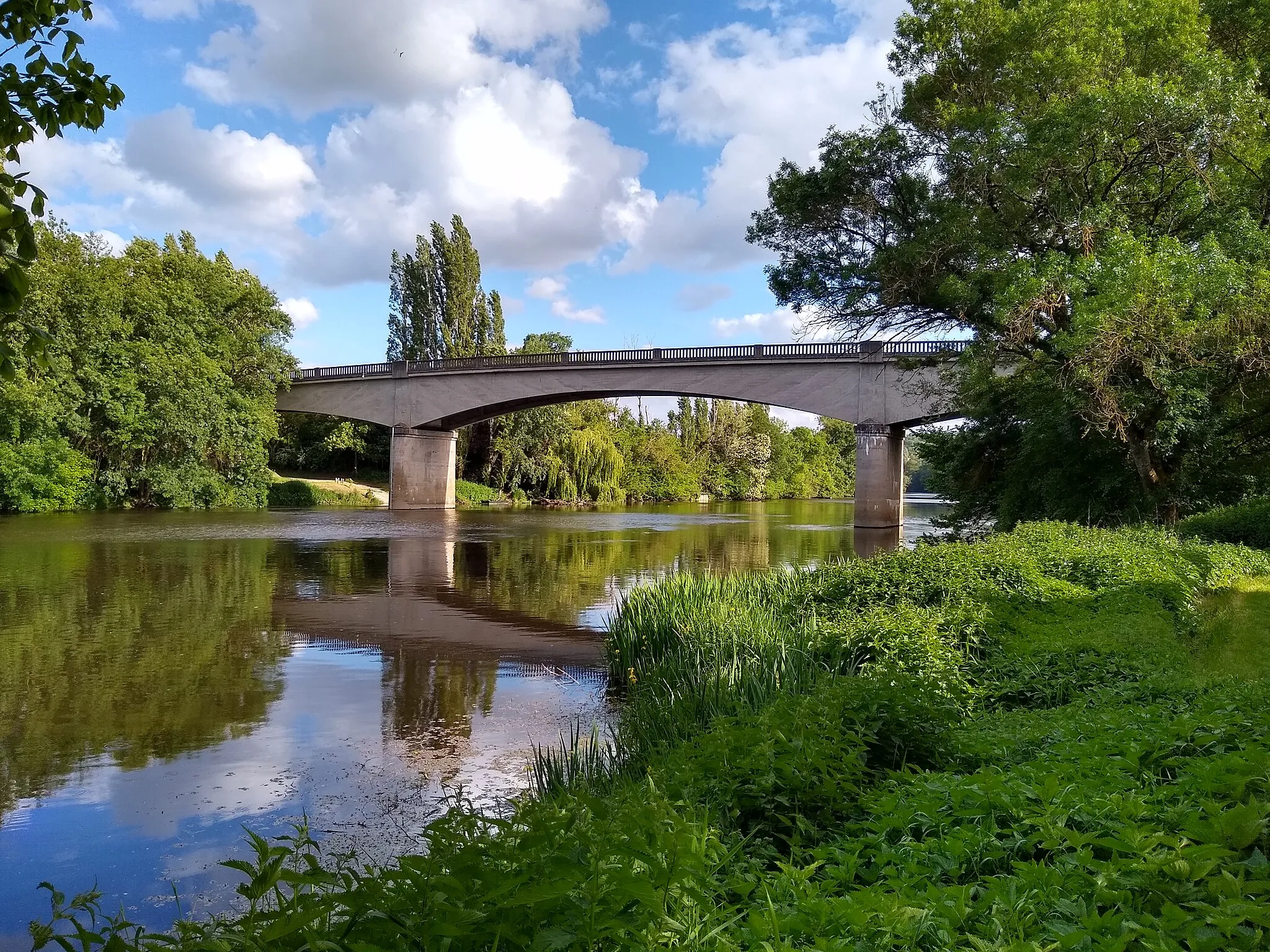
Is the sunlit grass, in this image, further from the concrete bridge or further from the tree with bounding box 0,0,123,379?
the concrete bridge

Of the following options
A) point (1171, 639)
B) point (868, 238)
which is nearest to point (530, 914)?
point (1171, 639)

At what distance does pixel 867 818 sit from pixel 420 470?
41164mm

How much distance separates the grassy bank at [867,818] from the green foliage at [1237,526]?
25.9 feet

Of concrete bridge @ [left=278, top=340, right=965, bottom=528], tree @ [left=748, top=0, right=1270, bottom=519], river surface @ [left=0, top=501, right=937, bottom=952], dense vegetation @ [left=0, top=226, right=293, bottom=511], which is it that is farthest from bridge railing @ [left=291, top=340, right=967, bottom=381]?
river surface @ [left=0, top=501, right=937, bottom=952]

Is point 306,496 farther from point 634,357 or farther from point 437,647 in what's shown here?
point 437,647

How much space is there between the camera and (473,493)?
164 ft

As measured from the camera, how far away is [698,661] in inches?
256

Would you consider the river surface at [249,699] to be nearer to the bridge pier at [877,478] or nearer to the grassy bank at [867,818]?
the grassy bank at [867,818]

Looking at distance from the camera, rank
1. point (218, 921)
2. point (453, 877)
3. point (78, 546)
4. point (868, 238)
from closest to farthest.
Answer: point (218, 921), point (453, 877), point (868, 238), point (78, 546)

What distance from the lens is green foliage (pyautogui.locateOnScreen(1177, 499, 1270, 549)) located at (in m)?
14.1

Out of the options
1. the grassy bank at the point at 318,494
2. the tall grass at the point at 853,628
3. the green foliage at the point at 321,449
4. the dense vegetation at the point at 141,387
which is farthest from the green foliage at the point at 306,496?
the tall grass at the point at 853,628

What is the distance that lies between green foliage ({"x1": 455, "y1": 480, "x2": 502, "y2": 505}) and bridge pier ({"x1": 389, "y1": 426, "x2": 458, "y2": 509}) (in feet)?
11.2

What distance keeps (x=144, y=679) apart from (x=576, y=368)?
31.1 metres

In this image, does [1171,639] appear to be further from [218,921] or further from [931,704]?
[218,921]
